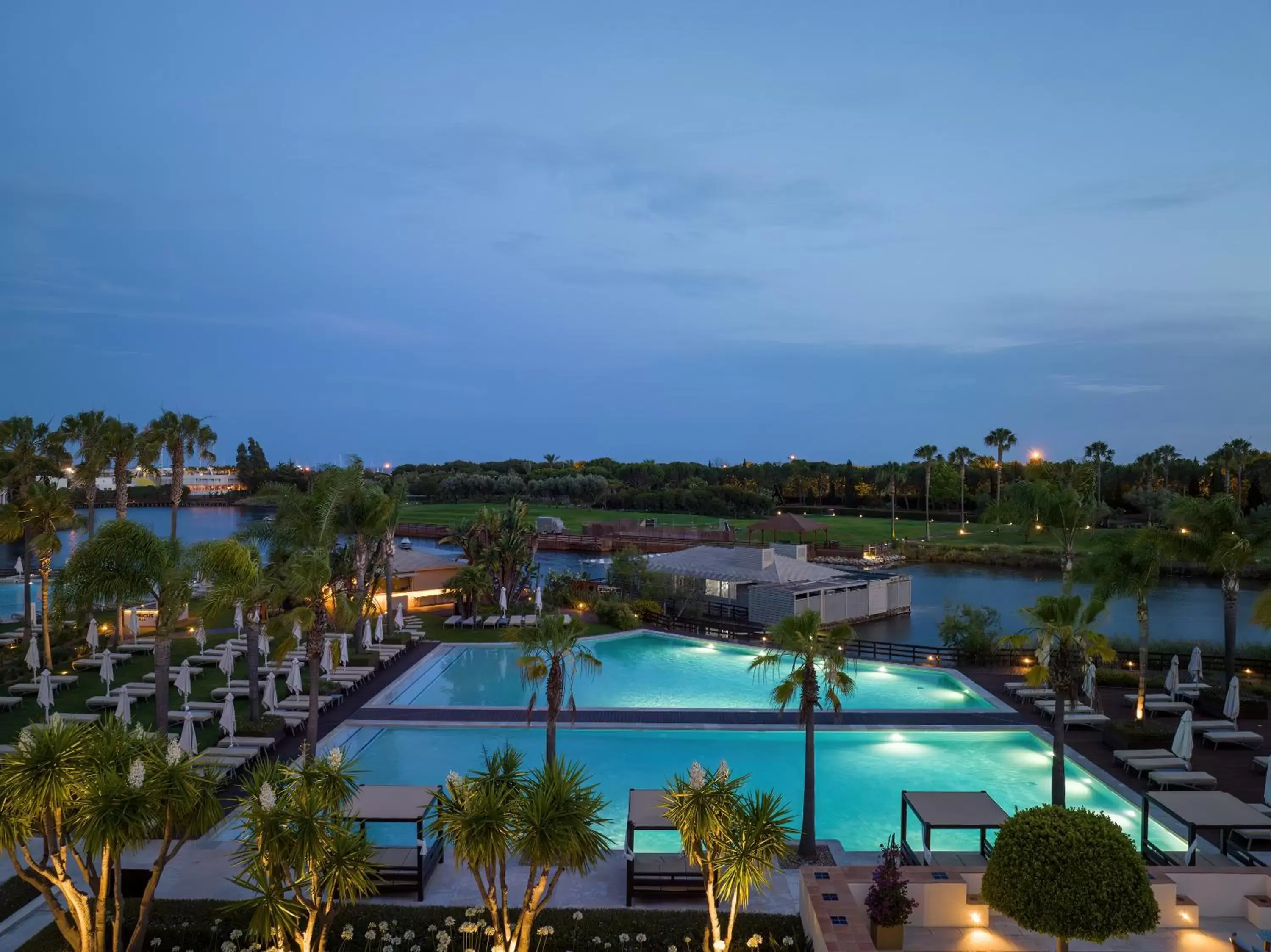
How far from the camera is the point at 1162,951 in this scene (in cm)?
873

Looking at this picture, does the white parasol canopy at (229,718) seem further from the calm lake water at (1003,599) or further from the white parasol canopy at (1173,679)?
the white parasol canopy at (1173,679)

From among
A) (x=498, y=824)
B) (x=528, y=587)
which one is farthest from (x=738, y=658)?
(x=498, y=824)

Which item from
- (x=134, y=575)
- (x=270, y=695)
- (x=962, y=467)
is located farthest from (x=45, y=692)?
(x=962, y=467)

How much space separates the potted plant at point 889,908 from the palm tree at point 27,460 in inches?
946

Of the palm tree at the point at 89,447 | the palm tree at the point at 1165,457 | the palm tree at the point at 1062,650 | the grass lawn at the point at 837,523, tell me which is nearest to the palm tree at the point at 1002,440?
the grass lawn at the point at 837,523

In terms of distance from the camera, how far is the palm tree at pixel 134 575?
41.9 feet

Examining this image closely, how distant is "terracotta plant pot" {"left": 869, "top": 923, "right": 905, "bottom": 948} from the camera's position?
27.7 feet

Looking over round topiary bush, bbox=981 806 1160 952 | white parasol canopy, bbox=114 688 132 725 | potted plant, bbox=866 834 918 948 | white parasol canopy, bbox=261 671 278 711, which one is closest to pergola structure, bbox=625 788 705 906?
potted plant, bbox=866 834 918 948

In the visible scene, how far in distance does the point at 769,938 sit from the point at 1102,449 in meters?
68.0

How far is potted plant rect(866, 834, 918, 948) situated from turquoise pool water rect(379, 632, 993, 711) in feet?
35.6

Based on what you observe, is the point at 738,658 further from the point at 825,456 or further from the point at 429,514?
the point at 825,456

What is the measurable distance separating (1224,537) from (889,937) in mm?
15295

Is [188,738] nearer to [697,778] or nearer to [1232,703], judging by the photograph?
[697,778]

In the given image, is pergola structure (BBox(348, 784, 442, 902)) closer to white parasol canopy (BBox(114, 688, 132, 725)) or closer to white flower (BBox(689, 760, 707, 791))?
white flower (BBox(689, 760, 707, 791))
